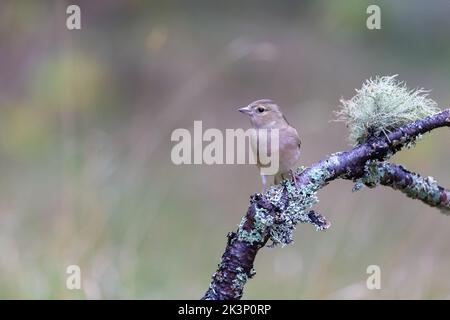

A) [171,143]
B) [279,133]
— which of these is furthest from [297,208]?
[171,143]

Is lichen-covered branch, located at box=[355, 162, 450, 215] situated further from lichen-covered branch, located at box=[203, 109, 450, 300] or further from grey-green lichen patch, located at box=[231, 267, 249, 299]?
grey-green lichen patch, located at box=[231, 267, 249, 299]

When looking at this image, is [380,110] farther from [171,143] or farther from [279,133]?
[171,143]

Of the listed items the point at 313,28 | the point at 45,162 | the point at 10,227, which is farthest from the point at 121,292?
the point at 313,28

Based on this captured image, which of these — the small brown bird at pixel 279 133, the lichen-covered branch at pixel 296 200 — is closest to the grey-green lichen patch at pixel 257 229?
the lichen-covered branch at pixel 296 200

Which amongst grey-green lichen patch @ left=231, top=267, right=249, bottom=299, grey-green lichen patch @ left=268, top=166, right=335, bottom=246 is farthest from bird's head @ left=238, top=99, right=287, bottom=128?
grey-green lichen patch @ left=231, top=267, right=249, bottom=299

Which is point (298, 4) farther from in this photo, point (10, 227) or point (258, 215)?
point (258, 215)

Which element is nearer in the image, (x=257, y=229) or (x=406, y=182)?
(x=257, y=229)
